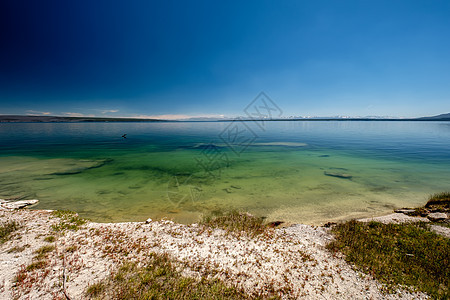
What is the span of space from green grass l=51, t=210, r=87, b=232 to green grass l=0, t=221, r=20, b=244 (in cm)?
162

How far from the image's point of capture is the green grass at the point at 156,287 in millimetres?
5773

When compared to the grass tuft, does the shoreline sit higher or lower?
lower

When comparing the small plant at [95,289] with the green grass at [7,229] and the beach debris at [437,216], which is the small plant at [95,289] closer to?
the green grass at [7,229]

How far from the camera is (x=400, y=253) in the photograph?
7707 millimetres

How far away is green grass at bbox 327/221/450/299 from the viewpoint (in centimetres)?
635

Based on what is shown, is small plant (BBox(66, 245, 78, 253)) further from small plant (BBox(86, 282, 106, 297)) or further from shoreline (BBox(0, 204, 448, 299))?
→ small plant (BBox(86, 282, 106, 297))

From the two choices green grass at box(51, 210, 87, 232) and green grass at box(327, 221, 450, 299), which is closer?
green grass at box(327, 221, 450, 299)

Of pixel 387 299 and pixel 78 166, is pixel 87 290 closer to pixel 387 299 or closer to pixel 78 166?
pixel 387 299

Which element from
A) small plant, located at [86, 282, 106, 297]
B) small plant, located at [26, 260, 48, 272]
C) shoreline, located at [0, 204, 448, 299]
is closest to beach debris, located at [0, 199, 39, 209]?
shoreline, located at [0, 204, 448, 299]

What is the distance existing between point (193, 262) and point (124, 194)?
12.7 metres

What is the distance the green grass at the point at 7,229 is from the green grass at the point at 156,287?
A: 21.5 feet

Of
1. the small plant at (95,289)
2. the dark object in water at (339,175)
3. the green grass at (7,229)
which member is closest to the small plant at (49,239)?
the green grass at (7,229)

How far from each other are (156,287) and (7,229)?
9.44 m

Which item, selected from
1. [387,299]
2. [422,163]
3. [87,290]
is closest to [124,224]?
[87,290]
